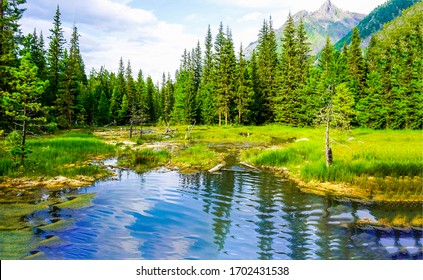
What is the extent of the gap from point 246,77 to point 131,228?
51.8m

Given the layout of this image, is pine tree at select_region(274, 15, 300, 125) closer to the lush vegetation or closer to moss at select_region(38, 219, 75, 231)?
the lush vegetation

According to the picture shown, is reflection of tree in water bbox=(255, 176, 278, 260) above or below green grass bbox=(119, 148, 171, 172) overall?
below

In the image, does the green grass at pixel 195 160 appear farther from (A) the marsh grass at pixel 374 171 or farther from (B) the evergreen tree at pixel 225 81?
(B) the evergreen tree at pixel 225 81

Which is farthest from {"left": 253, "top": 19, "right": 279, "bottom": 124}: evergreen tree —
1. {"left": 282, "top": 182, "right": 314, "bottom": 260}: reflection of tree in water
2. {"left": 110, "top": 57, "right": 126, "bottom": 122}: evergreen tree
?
{"left": 282, "top": 182, "right": 314, "bottom": 260}: reflection of tree in water

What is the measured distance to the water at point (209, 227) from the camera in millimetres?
7555

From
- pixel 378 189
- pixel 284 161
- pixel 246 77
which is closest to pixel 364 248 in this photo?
pixel 378 189

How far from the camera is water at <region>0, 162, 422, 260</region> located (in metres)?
7.55

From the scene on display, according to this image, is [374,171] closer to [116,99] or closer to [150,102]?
[116,99]

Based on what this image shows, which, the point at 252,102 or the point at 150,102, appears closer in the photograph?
the point at 252,102

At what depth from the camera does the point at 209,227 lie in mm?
9312

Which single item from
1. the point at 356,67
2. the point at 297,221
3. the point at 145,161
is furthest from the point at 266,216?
the point at 356,67

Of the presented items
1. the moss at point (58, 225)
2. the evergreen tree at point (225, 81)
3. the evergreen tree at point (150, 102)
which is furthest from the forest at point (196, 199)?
the evergreen tree at point (150, 102)

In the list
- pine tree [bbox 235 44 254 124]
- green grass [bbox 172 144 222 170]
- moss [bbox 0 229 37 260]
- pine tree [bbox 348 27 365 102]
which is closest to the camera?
moss [bbox 0 229 37 260]

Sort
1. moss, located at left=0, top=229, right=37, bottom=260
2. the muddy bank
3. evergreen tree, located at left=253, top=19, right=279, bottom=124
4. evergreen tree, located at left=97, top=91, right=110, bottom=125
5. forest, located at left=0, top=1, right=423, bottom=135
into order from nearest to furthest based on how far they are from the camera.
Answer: moss, located at left=0, top=229, right=37, bottom=260
the muddy bank
forest, located at left=0, top=1, right=423, bottom=135
evergreen tree, located at left=253, top=19, right=279, bottom=124
evergreen tree, located at left=97, top=91, right=110, bottom=125
